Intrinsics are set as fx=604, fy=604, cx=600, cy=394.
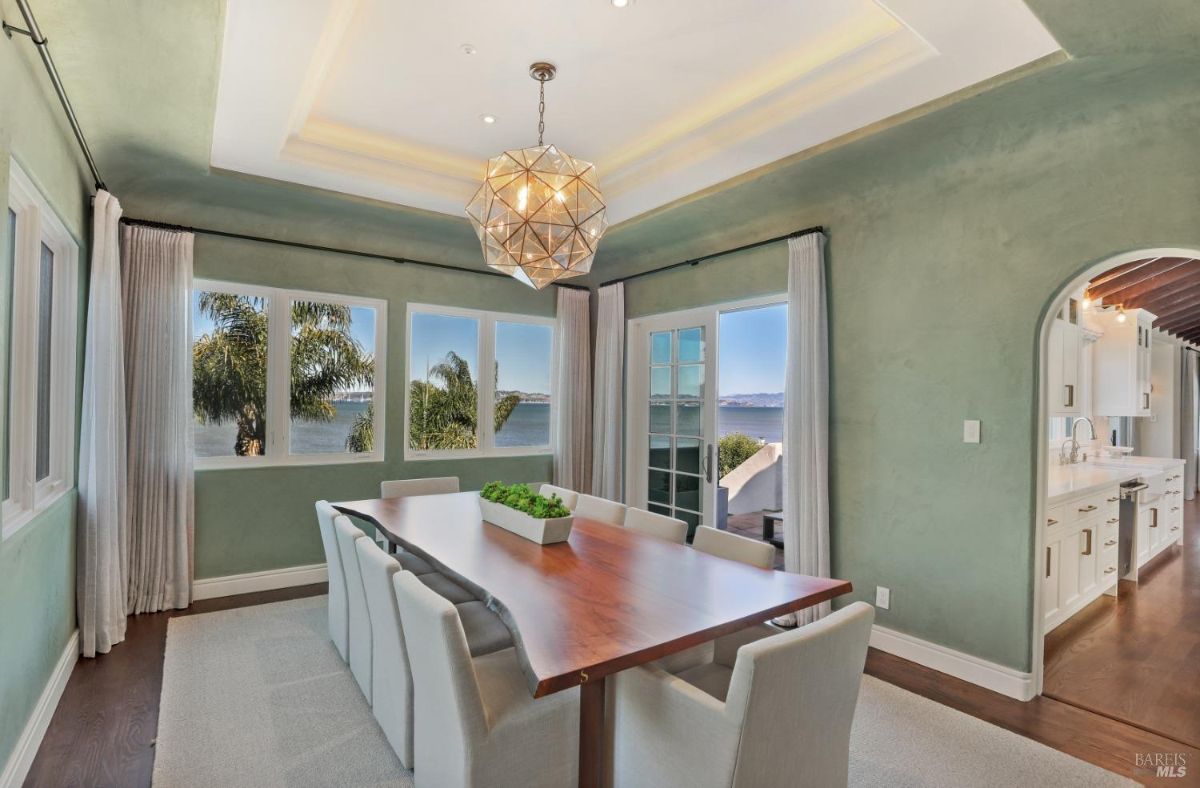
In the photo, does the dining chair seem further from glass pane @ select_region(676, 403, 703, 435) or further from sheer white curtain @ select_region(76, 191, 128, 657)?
glass pane @ select_region(676, 403, 703, 435)

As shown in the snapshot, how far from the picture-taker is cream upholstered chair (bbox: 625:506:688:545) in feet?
9.25

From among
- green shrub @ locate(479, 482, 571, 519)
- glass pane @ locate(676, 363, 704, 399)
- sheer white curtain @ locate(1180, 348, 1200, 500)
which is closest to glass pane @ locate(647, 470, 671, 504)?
glass pane @ locate(676, 363, 704, 399)

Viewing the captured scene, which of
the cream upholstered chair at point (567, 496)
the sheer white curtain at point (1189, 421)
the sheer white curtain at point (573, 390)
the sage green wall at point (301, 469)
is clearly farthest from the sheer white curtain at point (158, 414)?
the sheer white curtain at point (1189, 421)

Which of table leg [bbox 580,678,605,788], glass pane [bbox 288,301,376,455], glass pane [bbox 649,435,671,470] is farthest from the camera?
glass pane [bbox 649,435,671,470]

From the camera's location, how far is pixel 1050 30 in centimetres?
207

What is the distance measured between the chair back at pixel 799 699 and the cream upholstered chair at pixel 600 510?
1.57m

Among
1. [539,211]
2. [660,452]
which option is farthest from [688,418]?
[539,211]

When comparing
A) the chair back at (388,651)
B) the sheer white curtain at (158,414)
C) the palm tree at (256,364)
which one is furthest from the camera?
the palm tree at (256,364)

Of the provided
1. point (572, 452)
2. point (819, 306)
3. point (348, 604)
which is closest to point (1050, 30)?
point (819, 306)

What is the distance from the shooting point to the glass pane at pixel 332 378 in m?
4.37

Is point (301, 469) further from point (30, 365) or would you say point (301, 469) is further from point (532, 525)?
point (532, 525)

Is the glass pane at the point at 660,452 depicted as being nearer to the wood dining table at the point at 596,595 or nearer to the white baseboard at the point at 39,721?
the wood dining table at the point at 596,595

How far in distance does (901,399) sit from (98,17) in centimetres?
378

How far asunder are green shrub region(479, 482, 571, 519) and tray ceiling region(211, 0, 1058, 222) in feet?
6.63
